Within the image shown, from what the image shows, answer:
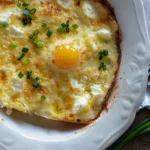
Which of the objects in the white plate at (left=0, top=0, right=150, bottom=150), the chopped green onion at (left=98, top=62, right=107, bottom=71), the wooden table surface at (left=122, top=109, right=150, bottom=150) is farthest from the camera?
the wooden table surface at (left=122, top=109, right=150, bottom=150)

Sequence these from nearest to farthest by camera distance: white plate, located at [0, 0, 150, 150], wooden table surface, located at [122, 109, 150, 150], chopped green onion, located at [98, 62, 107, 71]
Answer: white plate, located at [0, 0, 150, 150] < chopped green onion, located at [98, 62, 107, 71] < wooden table surface, located at [122, 109, 150, 150]

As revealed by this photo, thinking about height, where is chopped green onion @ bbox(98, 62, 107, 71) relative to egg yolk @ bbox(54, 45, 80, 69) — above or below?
below

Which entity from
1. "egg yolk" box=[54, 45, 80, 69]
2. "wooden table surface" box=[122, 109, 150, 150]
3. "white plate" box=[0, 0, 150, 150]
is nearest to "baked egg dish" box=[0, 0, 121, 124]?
"egg yolk" box=[54, 45, 80, 69]

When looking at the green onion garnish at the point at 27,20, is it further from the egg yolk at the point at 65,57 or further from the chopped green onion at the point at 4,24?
the egg yolk at the point at 65,57

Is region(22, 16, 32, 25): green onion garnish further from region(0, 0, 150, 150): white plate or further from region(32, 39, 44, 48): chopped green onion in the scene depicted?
region(0, 0, 150, 150): white plate

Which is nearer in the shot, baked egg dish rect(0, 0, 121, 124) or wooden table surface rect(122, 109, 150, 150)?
baked egg dish rect(0, 0, 121, 124)

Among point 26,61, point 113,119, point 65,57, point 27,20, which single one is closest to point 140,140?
point 113,119

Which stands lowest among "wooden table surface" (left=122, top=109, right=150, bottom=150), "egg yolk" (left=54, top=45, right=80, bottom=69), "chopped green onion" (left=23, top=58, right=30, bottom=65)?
"wooden table surface" (left=122, top=109, right=150, bottom=150)

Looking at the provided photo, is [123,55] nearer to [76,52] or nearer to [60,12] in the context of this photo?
[76,52]

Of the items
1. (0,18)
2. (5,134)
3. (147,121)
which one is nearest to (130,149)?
(147,121)
